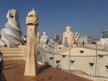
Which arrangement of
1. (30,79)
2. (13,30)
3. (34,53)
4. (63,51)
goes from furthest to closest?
(63,51) < (13,30) < (34,53) < (30,79)

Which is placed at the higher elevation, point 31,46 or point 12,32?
point 12,32

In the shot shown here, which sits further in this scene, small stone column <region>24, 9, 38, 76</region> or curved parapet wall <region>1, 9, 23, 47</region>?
curved parapet wall <region>1, 9, 23, 47</region>

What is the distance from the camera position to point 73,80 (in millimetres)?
8891

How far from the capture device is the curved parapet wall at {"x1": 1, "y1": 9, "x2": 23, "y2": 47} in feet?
59.6

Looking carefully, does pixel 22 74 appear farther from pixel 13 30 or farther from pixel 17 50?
pixel 13 30

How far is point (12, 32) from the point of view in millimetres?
18359

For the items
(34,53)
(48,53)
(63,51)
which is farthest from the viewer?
(63,51)

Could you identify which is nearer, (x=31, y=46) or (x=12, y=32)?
(x=31, y=46)

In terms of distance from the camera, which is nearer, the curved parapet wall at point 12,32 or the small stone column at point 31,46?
the small stone column at point 31,46

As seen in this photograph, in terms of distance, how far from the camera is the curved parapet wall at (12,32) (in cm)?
1817

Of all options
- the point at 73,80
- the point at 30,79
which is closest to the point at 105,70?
the point at 73,80

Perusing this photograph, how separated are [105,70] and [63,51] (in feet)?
16.3

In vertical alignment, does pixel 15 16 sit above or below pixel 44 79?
above

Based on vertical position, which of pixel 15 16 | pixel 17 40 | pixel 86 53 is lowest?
pixel 86 53
